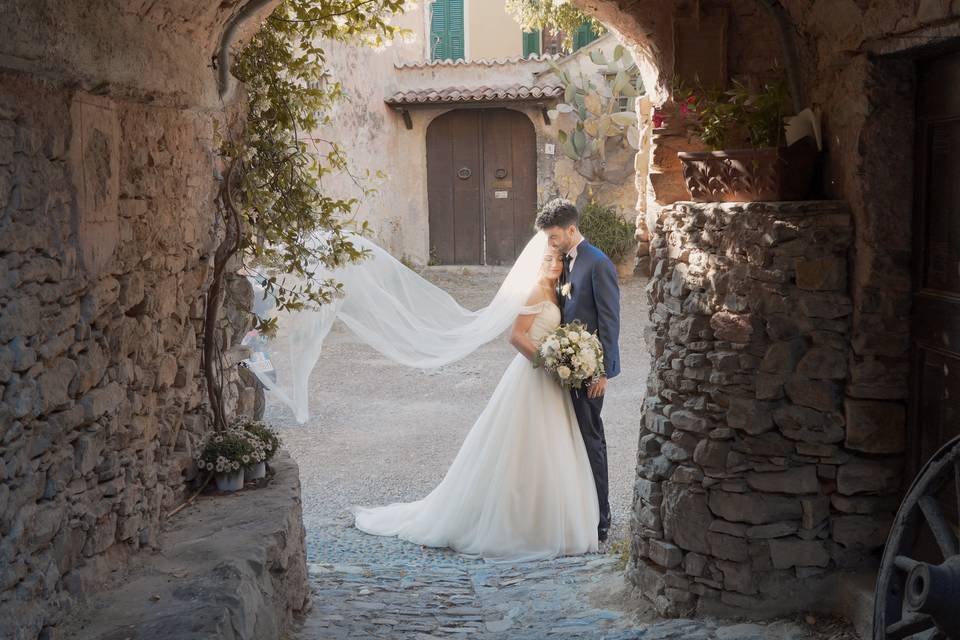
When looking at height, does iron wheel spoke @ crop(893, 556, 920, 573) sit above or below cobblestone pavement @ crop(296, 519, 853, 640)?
above

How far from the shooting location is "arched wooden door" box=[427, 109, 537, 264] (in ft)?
58.0

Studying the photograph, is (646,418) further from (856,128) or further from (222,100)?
(222,100)

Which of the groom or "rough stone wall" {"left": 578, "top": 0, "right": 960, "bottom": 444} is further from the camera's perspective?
the groom

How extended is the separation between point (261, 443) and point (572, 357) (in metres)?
2.10

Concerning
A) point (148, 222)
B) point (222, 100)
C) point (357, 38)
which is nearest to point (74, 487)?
point (148, 222)

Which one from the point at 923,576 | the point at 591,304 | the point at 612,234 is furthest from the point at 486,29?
the point at 923,576

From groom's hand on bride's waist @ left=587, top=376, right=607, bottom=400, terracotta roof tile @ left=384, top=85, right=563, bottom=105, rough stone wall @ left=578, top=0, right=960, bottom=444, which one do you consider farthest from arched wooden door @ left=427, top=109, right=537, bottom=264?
rough stone wall @ left=578, top=0, right=960, bottom=444

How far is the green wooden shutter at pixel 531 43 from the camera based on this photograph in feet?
67.2

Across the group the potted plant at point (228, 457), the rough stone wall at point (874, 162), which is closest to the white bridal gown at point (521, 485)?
the potted plant at point (228, 457)

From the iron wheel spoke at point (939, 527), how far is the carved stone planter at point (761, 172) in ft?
5.64

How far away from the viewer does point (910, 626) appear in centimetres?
289

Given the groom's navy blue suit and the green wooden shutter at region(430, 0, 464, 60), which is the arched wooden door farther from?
the groom's navy blue suit

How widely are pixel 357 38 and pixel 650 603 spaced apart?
3.57 m

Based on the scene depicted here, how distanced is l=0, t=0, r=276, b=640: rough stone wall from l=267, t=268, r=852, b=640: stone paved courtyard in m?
1.28
